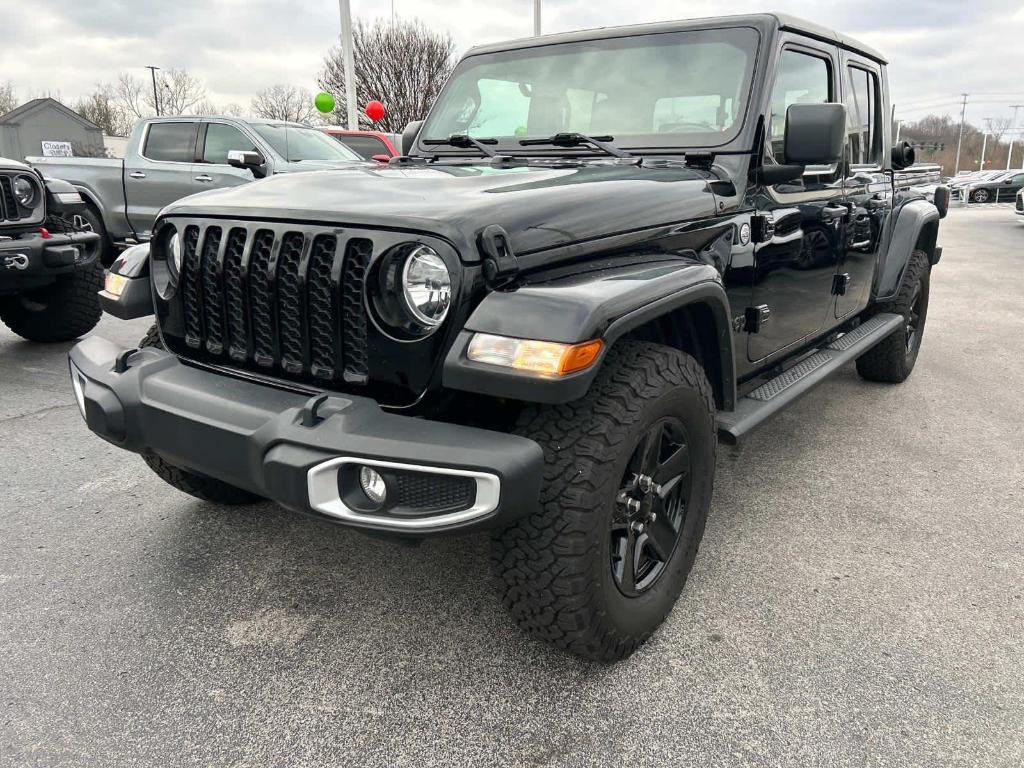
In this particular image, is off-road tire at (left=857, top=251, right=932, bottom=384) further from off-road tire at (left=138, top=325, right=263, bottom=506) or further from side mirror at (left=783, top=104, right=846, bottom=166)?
off-road tire at (left=138, top=325, right=263, bottom=506)

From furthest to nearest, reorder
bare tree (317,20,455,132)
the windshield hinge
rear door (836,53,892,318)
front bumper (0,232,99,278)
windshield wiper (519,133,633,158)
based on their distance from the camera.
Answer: bare tree (317,20,455,132), front bumper (0,232,99,278), rear door (836,53,892,318), windshield wiper (519,133,633,158), the windshield hinge

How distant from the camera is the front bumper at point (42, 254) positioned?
4.42 m

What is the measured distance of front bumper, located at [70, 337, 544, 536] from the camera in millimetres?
1635

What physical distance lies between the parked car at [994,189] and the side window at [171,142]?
29.4m

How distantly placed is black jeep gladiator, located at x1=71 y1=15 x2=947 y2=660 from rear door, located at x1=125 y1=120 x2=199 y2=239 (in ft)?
19.8

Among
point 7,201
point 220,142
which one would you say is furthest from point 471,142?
point 220,142

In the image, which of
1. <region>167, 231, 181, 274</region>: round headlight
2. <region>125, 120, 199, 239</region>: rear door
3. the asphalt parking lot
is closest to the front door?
the asphalt parking lot

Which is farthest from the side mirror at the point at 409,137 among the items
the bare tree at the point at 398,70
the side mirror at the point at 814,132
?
the bare tree at the point at 398,70

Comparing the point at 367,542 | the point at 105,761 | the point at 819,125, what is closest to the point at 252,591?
the point at 367,542

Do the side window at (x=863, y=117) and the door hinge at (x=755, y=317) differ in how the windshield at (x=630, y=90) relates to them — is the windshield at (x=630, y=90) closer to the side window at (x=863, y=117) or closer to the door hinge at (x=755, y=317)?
the door hinge at (x=755, y=317)

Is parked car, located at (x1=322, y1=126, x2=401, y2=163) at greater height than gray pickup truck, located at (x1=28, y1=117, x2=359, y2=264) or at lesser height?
greater

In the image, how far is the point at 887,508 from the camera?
3.12m

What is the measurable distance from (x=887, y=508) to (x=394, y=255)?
93.6 inches

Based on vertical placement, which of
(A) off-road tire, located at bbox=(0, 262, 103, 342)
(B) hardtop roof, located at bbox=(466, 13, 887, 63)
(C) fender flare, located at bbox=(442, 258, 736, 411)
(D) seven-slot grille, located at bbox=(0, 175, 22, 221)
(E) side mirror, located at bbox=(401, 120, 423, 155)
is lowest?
(A) off-road tire, located at bbox=(0, 262, 103, 342)
